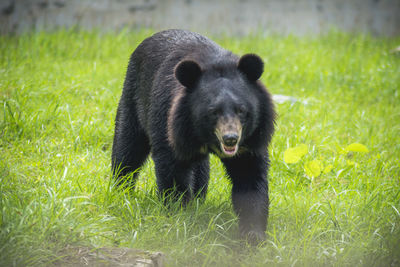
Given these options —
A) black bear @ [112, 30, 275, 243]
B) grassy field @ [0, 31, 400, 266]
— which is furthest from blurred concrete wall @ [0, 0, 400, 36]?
black bear @ [112, 30, 275, 243]

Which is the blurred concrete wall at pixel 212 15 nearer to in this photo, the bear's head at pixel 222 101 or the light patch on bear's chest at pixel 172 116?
the light patch on bear's chest at pixel 172 116

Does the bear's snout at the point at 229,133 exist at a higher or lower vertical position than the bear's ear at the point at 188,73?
lower

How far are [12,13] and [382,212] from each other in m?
6.84

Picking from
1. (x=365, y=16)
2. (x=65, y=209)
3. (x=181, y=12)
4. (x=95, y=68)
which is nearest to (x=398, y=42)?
(x=365, y=16)

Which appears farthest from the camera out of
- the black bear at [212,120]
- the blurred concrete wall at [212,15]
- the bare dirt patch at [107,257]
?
the blurred concrete wall at [212,15]

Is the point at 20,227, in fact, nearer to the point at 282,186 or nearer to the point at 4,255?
the point at 4,255

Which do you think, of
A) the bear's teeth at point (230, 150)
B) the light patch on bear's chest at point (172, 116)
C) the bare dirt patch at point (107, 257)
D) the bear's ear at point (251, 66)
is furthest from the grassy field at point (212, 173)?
the bear's ear at point (251, 66)

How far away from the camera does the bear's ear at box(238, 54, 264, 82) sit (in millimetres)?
3494

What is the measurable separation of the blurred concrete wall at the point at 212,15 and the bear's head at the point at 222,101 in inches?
222

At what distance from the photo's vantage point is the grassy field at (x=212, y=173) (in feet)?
10.9

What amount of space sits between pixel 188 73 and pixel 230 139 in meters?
0.61

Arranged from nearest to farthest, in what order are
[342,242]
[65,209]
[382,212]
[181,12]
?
[65,209] → [342,242] → [382,212] → [181,12]

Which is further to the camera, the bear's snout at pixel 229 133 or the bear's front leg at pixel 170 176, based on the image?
the bear's front leg at pixel 170 176

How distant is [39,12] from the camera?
8.57 m
